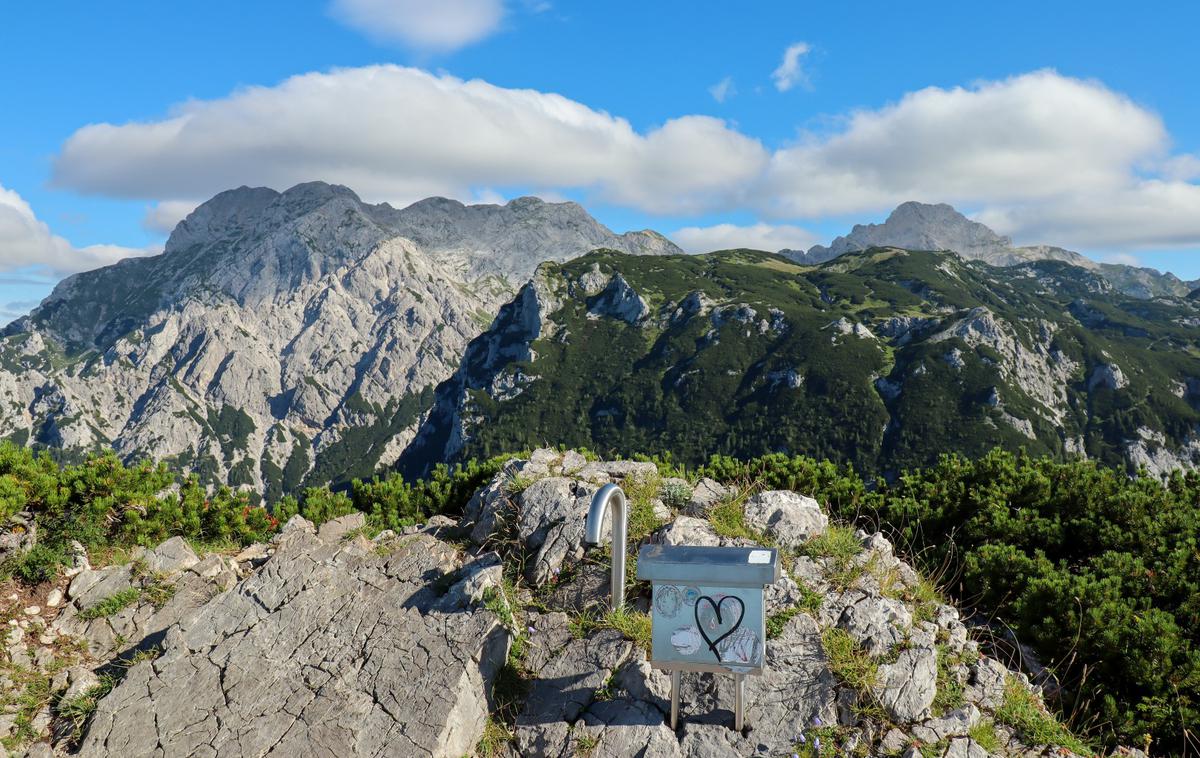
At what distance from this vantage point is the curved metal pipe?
7.61 metres

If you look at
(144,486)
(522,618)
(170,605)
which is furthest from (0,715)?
(522,618)

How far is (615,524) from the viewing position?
8539 millimetres

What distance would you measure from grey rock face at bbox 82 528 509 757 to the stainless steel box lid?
9.72ft

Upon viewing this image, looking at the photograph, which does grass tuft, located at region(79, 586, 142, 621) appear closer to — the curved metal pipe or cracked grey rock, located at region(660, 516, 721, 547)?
the curved metal pipe

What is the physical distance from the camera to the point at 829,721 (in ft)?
25.4

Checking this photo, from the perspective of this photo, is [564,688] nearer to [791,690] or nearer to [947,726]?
[791,690]

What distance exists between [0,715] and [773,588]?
35.5 feet

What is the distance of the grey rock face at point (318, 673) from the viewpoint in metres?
8.17

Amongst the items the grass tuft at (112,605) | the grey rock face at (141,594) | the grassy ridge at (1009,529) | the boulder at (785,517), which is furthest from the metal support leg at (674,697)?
the grass tuft at (112,605)

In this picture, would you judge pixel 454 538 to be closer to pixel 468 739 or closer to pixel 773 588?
pixel 468 739

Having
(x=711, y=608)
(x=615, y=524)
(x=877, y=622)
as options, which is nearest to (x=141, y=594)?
(x=615, y=524)

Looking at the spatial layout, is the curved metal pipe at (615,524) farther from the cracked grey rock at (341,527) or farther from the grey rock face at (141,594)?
the grey rock face at (141,594)

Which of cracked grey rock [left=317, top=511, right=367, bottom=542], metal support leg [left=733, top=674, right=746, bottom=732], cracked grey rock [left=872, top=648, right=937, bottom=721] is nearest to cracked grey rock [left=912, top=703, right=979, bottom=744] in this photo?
cracked grey rock [left=872, top=648, right=937, bottom=721]

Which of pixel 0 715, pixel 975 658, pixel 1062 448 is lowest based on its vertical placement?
pixel 1062 448
